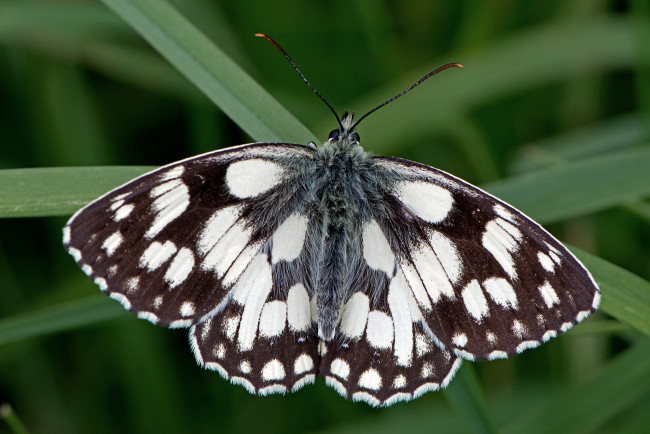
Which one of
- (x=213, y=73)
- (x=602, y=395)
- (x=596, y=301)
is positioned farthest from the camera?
(x=602, y=395)

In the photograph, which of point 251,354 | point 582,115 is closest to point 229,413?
point 251,354

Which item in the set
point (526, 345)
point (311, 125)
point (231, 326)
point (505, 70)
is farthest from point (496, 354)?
point (311, 125)

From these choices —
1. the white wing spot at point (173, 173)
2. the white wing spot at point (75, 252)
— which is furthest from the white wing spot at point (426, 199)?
the white wing spot at point (75, 252)

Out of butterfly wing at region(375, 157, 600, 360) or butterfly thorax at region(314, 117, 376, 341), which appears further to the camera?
butterfly thorax at region(314, 117, 376, 341)

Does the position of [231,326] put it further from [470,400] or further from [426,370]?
[470,400]

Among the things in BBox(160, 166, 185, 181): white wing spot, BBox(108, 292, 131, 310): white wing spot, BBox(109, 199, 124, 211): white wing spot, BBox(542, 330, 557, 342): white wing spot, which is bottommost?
BBox(542, 330, 557, 342): white wing spot

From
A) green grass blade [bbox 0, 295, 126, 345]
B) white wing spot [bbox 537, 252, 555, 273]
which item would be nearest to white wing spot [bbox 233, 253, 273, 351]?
green grass blade [bbox 0, 295, 126, 345]

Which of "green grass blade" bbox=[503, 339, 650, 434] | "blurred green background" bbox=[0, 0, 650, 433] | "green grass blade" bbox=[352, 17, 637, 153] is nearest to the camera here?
"green grass blade" bbox=[503, 339, 650, 434]

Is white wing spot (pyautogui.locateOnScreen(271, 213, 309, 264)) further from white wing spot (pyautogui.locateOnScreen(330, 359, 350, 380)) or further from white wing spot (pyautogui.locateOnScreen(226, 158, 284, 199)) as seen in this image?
white wing spot (pyautogui.locateOnScreen(330, 359, 350, 380))
